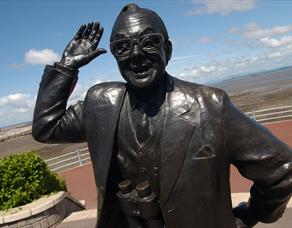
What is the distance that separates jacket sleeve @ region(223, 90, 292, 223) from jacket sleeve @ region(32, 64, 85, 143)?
935mm

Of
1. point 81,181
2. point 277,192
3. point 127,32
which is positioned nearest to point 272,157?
point 277,192

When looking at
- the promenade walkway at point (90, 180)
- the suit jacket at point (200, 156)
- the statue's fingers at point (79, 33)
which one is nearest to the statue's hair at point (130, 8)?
the statue's fingers at point (79, 33)

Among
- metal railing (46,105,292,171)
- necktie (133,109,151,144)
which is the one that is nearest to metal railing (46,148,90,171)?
metal railing (46,105,292,171)

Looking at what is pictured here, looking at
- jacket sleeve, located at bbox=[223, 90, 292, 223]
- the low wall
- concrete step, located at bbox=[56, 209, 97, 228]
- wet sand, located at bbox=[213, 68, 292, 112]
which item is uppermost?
jacket sleeve, located at bbox=[223, 90, 292, 223]

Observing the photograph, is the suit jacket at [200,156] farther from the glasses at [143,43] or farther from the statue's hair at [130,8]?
the statue's hair at [130,8]

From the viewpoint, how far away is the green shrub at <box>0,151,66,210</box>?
6805mm

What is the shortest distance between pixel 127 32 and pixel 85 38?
477 mm

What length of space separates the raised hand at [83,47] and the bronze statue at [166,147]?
22 cm

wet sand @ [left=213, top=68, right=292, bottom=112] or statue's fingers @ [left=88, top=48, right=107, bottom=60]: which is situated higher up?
statue's fingers @ [left=88, top=48, right=107, bottom=60]

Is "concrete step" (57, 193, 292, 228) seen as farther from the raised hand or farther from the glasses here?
the glasses

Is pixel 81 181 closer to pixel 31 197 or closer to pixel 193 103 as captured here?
pixel 31 197

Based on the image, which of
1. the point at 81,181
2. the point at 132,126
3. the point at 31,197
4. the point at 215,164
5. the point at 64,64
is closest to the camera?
the point at 215,164

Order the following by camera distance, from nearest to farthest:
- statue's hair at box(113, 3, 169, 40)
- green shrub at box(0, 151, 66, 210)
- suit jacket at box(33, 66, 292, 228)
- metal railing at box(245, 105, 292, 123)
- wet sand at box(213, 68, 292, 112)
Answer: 1. suit jacket at box(33, 66, 292, 228)
2. statue's hair at box(113, 3, 169, 40)
3. green shrub at box(0, 151, 66, 210)
4. metal railing at box(245, 105, 292, 123)
5. wet sand at box(213, 68, 292, 112)

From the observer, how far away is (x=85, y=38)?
2357mm
